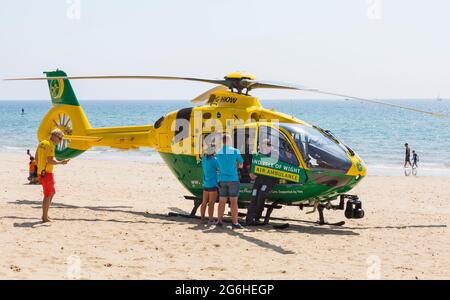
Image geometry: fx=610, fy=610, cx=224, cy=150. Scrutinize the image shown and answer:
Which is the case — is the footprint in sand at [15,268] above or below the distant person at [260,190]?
below

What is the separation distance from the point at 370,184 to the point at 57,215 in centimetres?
1324

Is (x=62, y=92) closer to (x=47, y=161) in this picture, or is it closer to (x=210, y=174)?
(x=47, y=161)

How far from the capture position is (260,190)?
10766 millimetres

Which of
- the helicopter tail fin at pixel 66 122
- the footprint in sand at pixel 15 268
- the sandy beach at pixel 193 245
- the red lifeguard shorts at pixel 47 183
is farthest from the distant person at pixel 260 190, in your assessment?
the helicopter tail fin at pixel 66 122

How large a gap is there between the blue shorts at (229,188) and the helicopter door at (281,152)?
2.76 ft

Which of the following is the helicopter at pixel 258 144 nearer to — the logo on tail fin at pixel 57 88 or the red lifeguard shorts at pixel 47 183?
the red lifeguard shorts at pixel 47 183

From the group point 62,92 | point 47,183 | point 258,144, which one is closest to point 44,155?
point 47,183

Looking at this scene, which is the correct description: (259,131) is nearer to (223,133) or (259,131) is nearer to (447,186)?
(223,133)

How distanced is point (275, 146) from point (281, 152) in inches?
6.3

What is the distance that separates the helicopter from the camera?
1051 centimetres

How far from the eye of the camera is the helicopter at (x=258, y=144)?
34.5 feet

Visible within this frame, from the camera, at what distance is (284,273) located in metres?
7.57

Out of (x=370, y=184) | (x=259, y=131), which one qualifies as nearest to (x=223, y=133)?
(x=259, y=131)

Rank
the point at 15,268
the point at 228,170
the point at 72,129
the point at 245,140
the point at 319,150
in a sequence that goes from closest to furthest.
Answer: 1. the point at 15,268
2. the point at 228,170
3. the point at 319,150
4. the point at 245,140
5. the point at 72,129
